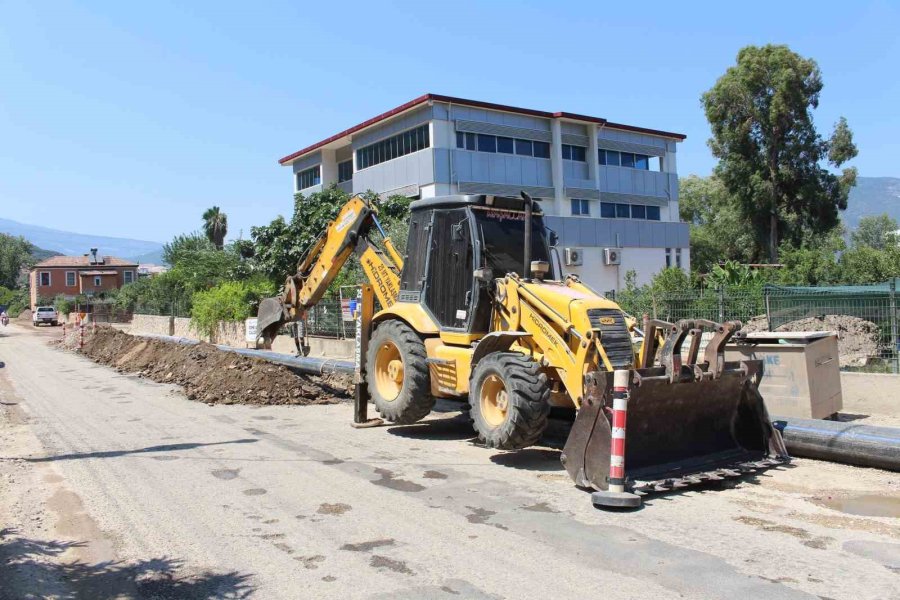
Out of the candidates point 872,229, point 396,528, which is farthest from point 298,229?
point 872,229

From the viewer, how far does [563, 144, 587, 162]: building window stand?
124 ft

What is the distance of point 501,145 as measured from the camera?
35.0 metres

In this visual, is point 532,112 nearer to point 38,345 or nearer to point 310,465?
point 38,345

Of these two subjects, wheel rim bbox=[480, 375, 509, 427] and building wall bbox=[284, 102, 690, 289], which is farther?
building wall bbox=[284, 102, 690, 289]

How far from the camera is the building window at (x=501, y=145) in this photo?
33438 millimetres

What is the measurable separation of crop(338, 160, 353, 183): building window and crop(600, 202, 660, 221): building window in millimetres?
13740

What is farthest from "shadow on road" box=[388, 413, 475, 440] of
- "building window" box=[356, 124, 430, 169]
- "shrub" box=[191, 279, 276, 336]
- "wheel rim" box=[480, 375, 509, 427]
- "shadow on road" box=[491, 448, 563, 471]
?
"building window" box=[356, 124, 430, 169]

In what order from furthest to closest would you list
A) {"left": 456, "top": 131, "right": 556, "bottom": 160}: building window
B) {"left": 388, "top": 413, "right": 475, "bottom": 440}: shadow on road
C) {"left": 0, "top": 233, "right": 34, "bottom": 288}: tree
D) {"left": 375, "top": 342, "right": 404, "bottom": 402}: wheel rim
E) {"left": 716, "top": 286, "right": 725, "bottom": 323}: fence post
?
{"left": 0, "top": 233, "right": 34, "bottom": 288}: tree < {"left": 456, "top": 131, "right": 556, "bottom": 160}: building window < {"left": 716, "top": 286, "right": 725, "bottom": 323}: fence post < {"left": 375, "top": 342, "right": 404, "bottom": 402}: wheel rim < {"left": 388, "top": 413, "right": 475, "bottom": 440}: shadow on road

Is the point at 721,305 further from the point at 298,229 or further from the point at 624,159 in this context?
the point at 624,159

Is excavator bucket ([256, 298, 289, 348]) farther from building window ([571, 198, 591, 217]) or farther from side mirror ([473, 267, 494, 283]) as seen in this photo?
building window ([571, 198, 591, 217])

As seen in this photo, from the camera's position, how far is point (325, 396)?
45.8ft

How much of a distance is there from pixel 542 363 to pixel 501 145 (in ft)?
92.4

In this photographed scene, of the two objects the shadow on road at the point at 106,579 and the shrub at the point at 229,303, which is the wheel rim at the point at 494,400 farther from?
the shrub at the point at 229,303

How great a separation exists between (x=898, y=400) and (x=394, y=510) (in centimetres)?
855
